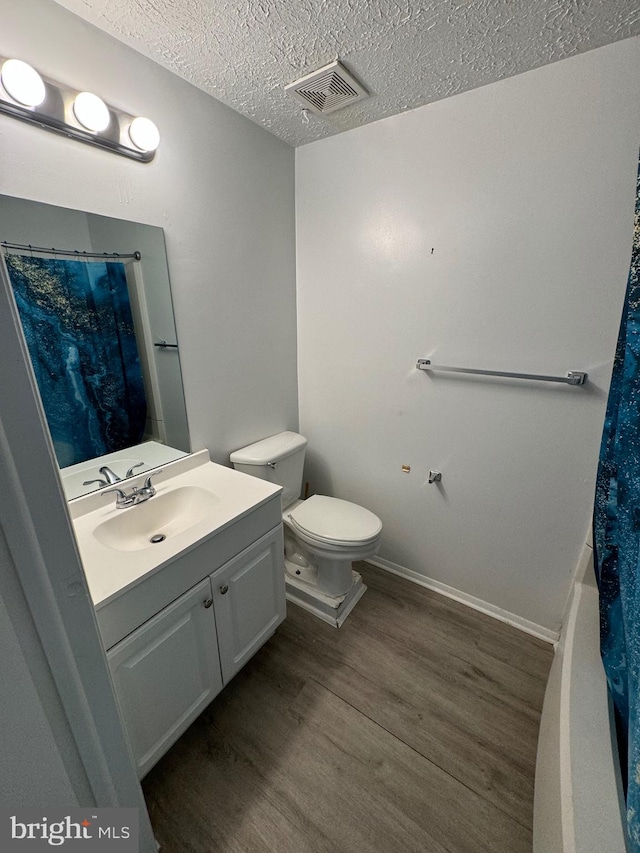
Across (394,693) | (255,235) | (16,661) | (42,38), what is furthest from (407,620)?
(42,38)

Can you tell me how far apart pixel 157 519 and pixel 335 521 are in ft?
2.64

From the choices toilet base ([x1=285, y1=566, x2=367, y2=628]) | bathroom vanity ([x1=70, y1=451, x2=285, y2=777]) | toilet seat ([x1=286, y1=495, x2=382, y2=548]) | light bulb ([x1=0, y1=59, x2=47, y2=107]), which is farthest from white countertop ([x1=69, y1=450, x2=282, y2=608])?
light bulb ([x1=0, y1=59, x2=47, y2=107])

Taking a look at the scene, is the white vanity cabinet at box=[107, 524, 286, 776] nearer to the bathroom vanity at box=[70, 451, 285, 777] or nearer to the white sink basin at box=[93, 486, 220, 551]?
the bathroom vanity at box=[70, 451, 285, 777]

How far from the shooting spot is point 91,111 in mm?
1054

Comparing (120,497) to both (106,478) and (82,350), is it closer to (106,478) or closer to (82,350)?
(106,478)

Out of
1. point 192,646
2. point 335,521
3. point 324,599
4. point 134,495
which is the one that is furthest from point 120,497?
point 324,599

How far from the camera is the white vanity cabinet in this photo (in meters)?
1.00

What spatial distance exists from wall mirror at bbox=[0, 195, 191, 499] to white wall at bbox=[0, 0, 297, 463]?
57 millimetres

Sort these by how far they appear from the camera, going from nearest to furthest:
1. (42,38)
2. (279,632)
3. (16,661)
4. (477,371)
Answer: (16,661) < (42,38) < (477,371) < (279,632)

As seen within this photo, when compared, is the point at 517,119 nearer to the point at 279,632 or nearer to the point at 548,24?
the point at 548,24

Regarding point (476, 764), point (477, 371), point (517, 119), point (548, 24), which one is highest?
point (548, 24)

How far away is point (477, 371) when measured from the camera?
1.53m

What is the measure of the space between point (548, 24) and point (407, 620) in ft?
7.55

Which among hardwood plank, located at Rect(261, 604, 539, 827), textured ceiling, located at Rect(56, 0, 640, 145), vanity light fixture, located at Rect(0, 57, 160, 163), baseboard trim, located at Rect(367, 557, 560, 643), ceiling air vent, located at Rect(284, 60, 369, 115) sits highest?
textured ceiling, located at Rect(56, 0, 640, 145)
